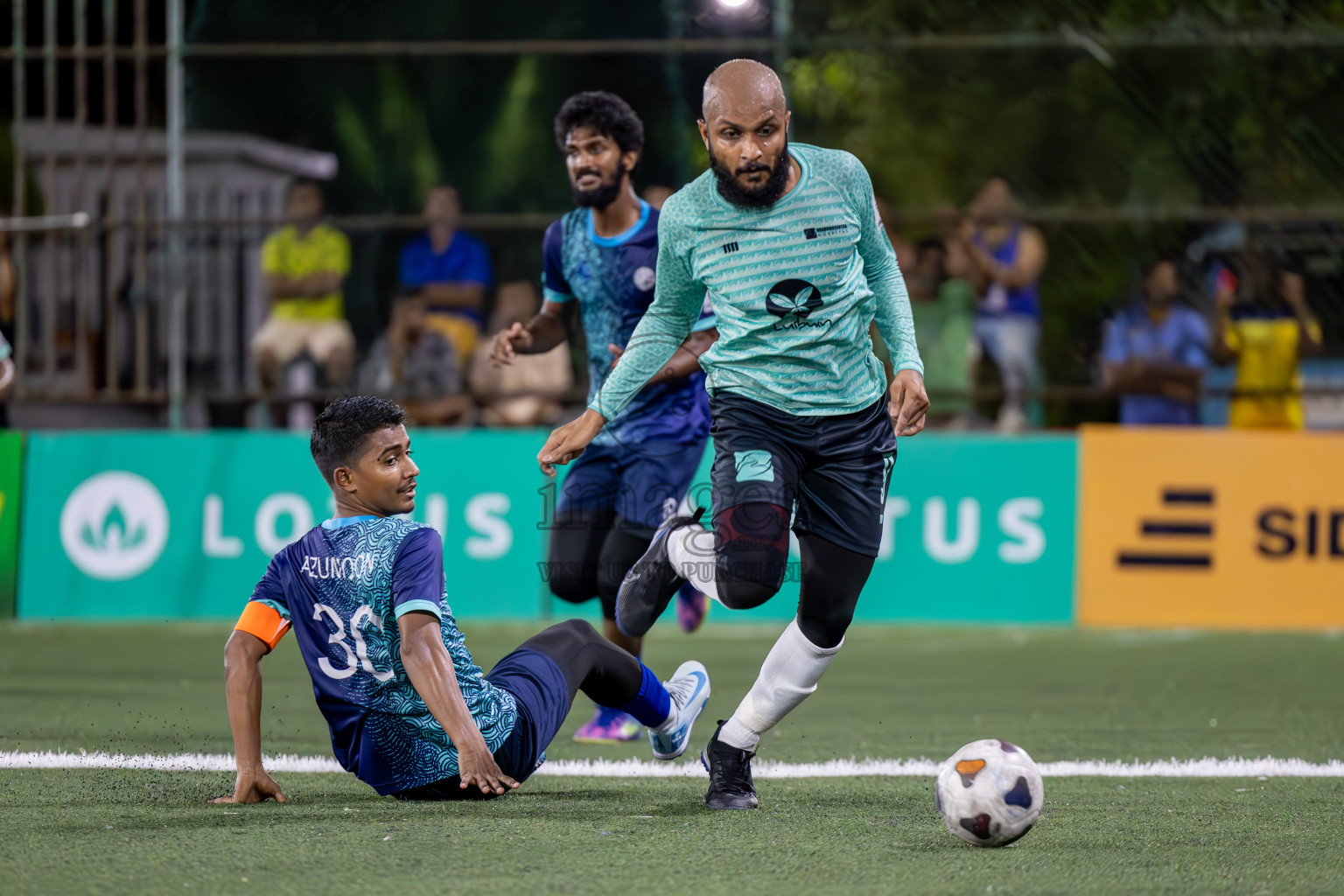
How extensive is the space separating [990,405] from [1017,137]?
1.94 meters

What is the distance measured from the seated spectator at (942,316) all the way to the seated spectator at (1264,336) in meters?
1.62

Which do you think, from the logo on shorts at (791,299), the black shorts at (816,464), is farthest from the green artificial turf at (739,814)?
the logo on shorts at (791,299)

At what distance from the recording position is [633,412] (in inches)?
254

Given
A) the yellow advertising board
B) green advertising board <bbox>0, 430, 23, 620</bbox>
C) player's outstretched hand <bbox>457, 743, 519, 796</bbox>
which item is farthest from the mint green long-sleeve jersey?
green advertising board <bbox>0, 430, 23, 620</bbox>

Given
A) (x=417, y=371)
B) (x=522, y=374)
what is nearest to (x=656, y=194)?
(x=522, y=374)

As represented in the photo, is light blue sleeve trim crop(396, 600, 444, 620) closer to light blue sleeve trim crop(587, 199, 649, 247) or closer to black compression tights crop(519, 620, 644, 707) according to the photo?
black compression tights crop(519, 620, 644, 707)

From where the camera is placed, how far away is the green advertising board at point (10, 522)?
10.8m

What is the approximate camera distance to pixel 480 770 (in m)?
4.19

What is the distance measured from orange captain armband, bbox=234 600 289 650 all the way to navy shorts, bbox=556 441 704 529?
6.63ft

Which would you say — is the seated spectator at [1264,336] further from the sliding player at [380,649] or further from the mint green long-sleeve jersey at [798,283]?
the sliding player at [380,649]

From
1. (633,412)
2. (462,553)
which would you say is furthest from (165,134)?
(633,412)

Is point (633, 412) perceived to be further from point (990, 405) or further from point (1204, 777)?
point (990, 405)

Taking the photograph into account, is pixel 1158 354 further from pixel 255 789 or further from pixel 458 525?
pixel 255 789

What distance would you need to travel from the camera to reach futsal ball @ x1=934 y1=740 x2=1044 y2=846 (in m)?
4.06
